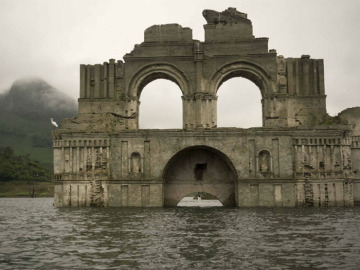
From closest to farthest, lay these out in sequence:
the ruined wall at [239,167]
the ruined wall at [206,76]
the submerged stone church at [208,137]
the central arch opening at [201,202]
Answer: the ruined wall at [239,167]
the submerged stone church at [208,137]
the ruined wall at [206,76]
the central arch opening at [201,202]

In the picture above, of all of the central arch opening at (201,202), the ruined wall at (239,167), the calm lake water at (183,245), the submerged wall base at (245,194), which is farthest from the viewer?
the central arch opening at (201,202)

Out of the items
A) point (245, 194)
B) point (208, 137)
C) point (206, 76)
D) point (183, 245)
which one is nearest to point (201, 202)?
point (206, 76)

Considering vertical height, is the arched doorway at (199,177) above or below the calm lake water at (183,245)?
above

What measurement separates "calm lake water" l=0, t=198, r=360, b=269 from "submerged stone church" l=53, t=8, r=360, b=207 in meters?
11.3

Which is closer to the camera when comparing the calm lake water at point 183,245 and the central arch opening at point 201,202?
the calm lake water at point 183,245

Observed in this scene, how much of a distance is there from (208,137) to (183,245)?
17.8 meters

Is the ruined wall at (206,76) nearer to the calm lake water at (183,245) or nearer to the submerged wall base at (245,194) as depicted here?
the submerged wall base at (245,194)

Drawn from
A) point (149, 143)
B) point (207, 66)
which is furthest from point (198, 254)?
point (207, 66)

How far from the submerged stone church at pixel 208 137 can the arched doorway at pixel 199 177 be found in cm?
7

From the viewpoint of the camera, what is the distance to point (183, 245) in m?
13.5

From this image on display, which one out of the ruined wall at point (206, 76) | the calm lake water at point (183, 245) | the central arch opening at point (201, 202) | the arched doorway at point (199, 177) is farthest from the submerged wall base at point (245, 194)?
the calm lake water at point (183, 245)

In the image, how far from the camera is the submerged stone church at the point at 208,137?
3100cm

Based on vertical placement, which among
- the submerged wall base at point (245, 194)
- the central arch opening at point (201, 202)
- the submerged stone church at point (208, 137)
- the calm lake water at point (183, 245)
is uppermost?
the submerged stone church at point (208, 137)

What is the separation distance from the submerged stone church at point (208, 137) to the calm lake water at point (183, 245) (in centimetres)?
1126
